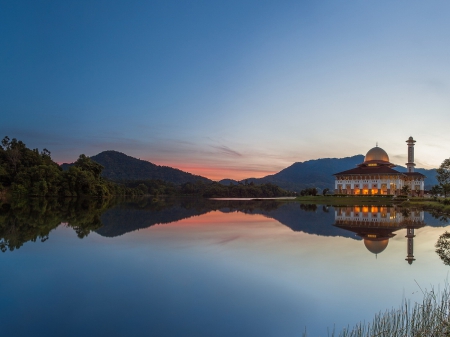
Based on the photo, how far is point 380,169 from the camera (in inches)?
2653

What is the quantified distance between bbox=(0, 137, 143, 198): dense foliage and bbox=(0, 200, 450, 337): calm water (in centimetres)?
4985

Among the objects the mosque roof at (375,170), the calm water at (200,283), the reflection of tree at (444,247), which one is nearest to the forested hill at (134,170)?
the mosque roof at (375,170)

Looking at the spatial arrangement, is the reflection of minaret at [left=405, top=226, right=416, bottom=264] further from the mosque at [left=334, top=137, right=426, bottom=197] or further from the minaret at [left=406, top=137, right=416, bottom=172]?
the minaret at [left=406, top=137, right=416, bottom=172]

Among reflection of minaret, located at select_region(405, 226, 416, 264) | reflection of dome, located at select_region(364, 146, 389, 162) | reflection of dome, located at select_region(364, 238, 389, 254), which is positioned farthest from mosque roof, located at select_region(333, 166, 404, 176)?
reflection of dome, located at select_region(364, 238, 389, 254)

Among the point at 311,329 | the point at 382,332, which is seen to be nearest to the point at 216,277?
the point at 311,329

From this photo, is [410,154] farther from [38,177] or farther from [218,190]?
[38,177]

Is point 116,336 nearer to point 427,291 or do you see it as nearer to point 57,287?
point 57,287

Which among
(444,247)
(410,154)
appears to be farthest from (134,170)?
(444,247)

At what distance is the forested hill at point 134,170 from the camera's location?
5502 inches

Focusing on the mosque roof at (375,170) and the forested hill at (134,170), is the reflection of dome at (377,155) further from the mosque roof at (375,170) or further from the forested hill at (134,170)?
the forested hill at (134,170)

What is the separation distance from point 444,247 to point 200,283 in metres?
12.0

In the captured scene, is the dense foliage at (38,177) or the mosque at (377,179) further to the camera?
the mosque at (377,179)

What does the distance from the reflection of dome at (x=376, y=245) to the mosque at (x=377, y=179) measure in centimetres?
5324

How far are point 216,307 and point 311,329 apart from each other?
1.89 meters
